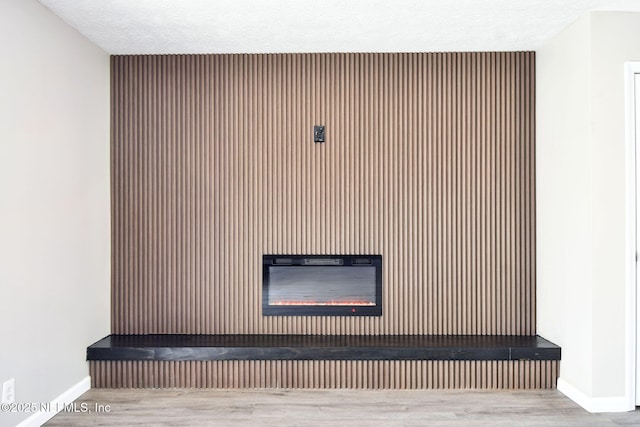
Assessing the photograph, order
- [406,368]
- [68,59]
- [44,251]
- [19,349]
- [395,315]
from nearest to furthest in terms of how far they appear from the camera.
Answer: [19,349]
[44,251]
[68,59]
[406,368]
[395,315]

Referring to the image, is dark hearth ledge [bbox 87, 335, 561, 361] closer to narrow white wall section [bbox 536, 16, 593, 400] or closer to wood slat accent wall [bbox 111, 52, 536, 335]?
narrow white wall section [bbox 536, 16, 593, 400]

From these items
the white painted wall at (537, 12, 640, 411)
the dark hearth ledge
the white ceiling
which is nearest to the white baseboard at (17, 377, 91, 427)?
the dark hearth ledge

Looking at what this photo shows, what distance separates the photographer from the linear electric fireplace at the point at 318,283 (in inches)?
159

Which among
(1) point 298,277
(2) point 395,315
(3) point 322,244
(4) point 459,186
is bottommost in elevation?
(2) point 395,315

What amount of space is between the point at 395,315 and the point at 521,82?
199 centimetres

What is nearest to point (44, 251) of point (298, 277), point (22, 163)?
point (22, 163)

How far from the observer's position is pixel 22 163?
287cm

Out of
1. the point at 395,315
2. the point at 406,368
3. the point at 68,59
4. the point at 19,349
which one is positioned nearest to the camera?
the point at 19,349

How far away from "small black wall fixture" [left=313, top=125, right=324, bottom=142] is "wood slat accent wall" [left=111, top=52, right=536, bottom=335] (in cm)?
5

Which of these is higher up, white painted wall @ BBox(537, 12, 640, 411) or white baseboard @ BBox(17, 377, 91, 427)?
white painted wall @ BBox(537, 12, 640, 411)

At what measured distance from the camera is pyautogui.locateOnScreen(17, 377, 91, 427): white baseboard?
295cm

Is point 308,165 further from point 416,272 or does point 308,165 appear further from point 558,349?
point 558,349

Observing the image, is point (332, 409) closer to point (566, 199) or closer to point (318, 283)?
point (318, 283)

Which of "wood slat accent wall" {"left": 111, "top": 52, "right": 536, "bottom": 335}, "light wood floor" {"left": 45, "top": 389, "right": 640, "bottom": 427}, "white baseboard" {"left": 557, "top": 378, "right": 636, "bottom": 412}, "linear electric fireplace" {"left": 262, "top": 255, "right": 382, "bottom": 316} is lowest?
"light wood floor" {"left": 45, "top": 389, "right": 640, "bottom": 427}
